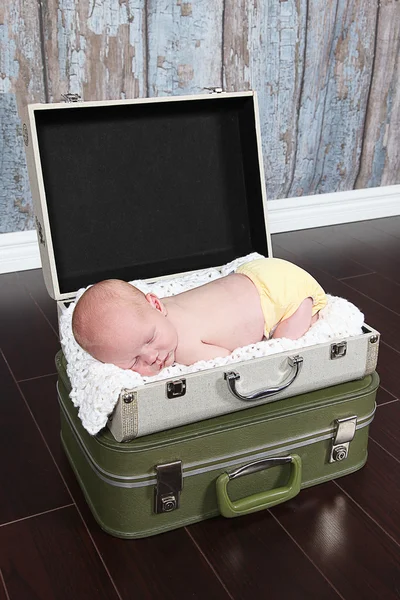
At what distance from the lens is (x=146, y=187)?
1636mm

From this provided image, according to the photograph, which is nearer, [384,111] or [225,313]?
[225,313]

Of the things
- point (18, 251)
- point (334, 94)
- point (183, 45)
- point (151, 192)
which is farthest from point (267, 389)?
point (334, 94)

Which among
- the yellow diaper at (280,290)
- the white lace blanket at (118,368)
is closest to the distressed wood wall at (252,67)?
the white lace blanket at (118,368)

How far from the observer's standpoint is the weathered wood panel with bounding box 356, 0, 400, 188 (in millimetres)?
2748

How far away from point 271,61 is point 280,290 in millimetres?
1404

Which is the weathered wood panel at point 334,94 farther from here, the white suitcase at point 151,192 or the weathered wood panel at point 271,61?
the white suitcase at point 151,192

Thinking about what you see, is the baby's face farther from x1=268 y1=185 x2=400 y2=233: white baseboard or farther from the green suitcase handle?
x1=268 y1=185 x2=400 y2=233: white baseboard

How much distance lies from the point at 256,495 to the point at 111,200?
69cm

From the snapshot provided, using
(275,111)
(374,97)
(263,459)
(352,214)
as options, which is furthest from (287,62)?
(263,459)

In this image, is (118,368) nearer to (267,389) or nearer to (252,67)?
(267,389)

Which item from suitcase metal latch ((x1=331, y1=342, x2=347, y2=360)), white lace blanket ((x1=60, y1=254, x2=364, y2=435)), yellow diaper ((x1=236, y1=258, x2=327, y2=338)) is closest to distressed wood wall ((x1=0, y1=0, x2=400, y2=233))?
white lace blanket ((x1=60, y1=254, x2=364, y2=435))

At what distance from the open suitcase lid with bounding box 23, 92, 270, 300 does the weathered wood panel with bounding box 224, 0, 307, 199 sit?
36.7 inches

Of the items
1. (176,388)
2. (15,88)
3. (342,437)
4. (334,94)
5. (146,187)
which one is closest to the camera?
(176,388)

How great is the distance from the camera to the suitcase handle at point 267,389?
121cm
